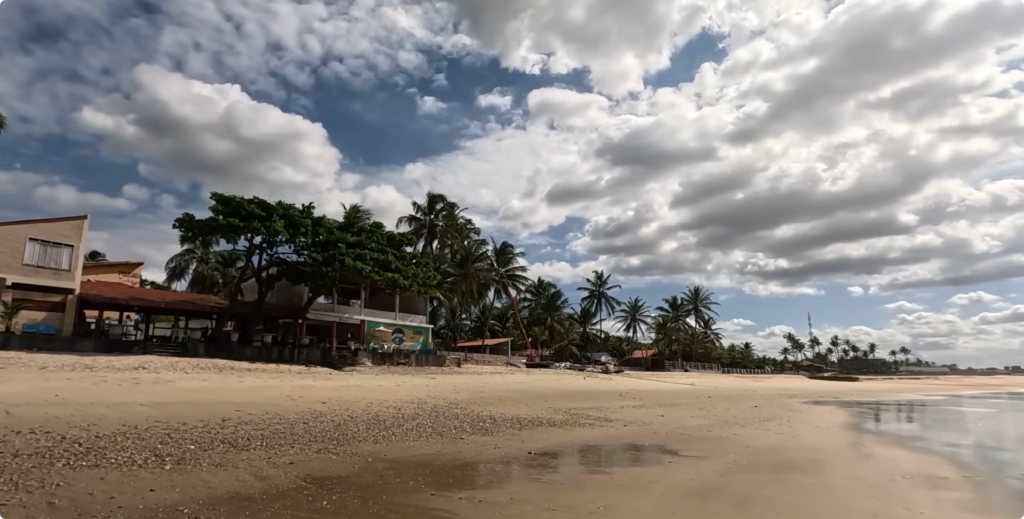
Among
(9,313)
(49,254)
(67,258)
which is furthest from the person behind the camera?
(67,258)

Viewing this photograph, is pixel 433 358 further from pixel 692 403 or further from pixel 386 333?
pixel 692 403

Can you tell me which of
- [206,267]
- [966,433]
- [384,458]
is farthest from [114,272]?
[966,433]

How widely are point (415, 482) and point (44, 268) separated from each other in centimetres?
2582

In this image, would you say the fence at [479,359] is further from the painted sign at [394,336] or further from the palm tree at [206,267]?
the palm tree at [206,267]

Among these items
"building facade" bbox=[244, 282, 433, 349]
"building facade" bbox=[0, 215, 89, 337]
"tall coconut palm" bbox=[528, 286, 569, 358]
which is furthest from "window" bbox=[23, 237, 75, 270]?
"tall coconut palm" bbox=[528, 286, 569, 358]

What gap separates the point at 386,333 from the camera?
36.2 meters

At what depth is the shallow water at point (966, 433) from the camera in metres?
11.8

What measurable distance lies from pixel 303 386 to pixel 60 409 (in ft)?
25.7

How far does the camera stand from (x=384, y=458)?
9961mm

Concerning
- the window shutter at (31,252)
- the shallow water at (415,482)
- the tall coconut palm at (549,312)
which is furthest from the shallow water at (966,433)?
the tall coconut palm at (549,312)

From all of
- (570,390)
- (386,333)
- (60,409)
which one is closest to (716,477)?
(60,409)

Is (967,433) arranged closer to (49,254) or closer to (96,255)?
(49,254)

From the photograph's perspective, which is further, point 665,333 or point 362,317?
point 665,333

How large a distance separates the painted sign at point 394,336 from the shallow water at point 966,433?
971 inches
